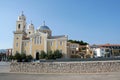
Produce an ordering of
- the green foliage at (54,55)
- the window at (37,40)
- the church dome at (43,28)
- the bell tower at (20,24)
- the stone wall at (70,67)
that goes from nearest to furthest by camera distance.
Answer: the stone wall at (70,67), the green foliage at (54,55), the window at (37,40), the bell tower at (20,24), the church dome at (43,28)

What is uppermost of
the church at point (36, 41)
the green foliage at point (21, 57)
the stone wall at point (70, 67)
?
the church at point (36, 41)

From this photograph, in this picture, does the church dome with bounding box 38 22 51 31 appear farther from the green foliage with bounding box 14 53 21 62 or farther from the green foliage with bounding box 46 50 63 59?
the green foliage with bounding box 14 53 21 62

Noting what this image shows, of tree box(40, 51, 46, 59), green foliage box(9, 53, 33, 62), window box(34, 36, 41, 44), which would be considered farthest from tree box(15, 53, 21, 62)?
window box(34, 36, 41, 44)

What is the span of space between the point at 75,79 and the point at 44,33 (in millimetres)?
46862

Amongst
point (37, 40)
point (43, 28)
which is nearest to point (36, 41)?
point (37, 40)

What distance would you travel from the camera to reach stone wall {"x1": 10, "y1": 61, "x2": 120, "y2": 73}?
2669 cm

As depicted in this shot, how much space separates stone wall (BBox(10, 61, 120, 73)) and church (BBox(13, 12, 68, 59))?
99.3ft

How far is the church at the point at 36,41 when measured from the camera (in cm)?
6241

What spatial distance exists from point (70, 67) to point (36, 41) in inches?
1495

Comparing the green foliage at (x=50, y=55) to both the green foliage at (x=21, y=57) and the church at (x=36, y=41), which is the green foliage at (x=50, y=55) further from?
the green foliage at (x=21, y=57)

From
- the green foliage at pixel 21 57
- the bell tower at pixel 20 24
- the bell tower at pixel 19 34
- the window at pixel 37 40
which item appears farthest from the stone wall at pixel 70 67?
the bell tower at pixel 20 24

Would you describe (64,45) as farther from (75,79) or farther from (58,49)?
(75,79)

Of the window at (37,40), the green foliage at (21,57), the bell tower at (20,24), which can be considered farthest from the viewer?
the bell tower at (20,24)

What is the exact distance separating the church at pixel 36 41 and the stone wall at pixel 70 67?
99.3 feet
